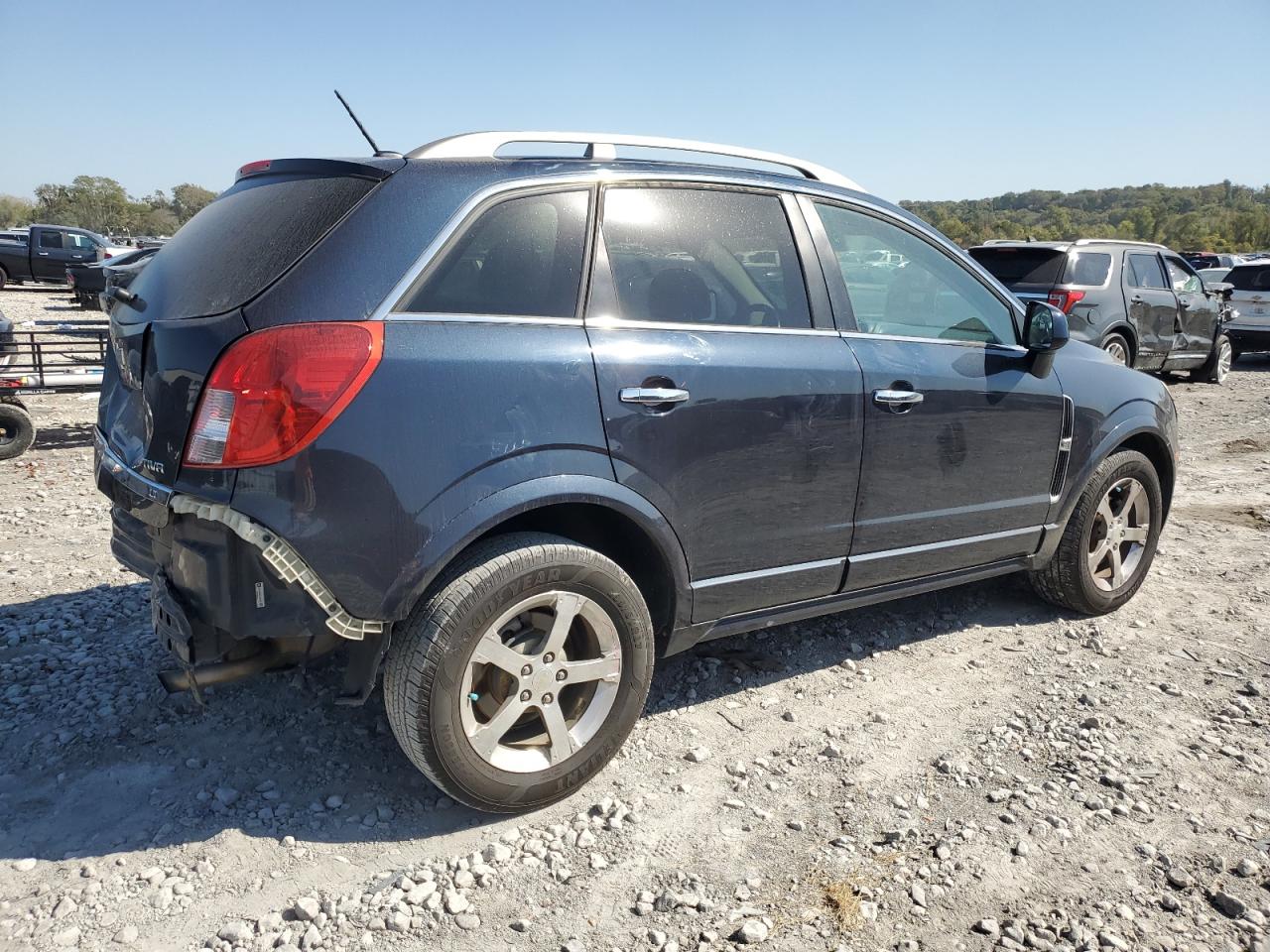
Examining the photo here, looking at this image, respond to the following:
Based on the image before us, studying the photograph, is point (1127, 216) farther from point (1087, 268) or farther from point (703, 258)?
point (703, 258)

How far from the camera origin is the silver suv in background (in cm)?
1071

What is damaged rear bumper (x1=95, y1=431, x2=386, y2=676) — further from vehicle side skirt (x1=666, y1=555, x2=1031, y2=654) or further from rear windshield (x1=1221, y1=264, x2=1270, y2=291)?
rear windshield (x1=1221, y1=264, x2=1270, y2=291)

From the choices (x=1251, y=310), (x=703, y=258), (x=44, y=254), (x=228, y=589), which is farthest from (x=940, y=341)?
(x=44, y=254)

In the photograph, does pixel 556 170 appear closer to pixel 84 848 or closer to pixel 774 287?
pixel 774 287

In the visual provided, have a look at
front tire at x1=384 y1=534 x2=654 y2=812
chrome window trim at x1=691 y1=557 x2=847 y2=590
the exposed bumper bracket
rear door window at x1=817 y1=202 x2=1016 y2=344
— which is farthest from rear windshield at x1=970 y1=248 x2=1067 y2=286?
the exposed bumper bracket

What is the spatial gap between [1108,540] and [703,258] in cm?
263

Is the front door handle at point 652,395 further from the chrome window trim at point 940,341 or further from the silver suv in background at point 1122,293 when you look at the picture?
the silver suv in background at point 1122,293

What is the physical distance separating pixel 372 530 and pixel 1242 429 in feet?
A: 33.2

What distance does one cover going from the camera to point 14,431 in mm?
7254

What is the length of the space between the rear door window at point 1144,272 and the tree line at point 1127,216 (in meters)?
11.9

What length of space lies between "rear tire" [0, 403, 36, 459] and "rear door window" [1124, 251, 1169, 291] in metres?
11.3

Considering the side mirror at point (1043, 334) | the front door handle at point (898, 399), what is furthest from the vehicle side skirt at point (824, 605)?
the side mirror at point (1043, 334)

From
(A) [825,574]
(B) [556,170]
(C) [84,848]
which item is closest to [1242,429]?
(A) [825,574]

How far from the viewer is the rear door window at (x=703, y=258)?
309 centimetres
